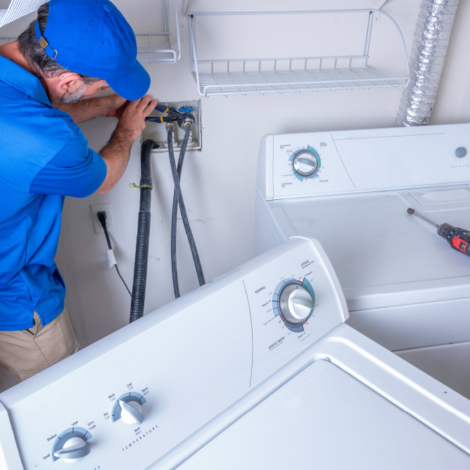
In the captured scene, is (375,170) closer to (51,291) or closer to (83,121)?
(83,121)

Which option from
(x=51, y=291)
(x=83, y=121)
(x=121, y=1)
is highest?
(x=121, y=1)

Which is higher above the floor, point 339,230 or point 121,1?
point 121,1

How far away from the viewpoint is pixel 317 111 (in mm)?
1765

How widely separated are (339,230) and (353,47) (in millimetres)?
772

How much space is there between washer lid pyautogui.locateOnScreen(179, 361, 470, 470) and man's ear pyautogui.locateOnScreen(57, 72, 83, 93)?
3.02 ft

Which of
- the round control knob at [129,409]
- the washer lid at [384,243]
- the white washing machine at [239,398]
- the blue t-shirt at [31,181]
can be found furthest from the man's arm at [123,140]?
the round control knob at [129,409]

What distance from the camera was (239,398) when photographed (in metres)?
0.85

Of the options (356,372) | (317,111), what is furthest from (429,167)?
(356,372)

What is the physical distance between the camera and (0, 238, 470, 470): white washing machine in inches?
26.6

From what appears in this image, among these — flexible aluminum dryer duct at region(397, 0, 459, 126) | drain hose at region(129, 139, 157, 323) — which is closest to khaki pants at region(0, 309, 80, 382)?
drain hose at region(129, 139, 157, 323)

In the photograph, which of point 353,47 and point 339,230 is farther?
point 353,47

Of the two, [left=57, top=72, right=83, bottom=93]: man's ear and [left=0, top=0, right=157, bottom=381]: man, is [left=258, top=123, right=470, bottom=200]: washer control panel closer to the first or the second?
[left=0, top=0, right=157, bottom=381]: man

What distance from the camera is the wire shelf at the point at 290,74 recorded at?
140cm

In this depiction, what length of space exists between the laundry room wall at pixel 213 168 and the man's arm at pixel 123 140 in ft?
0.57
